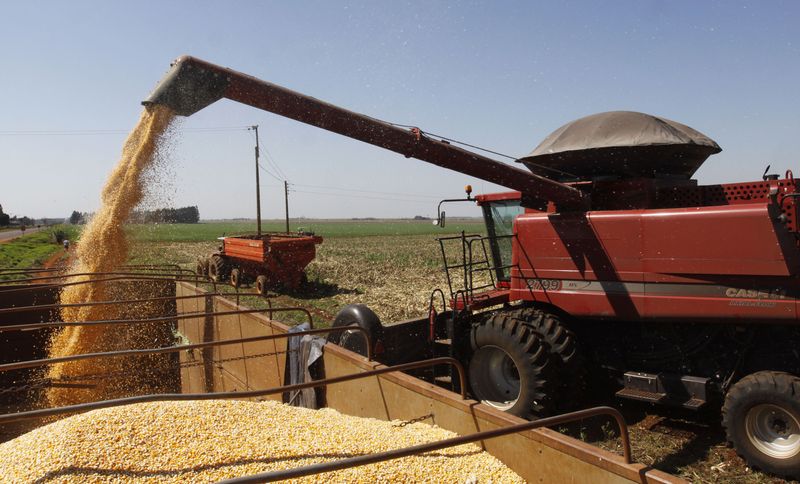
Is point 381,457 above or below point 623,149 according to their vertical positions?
below

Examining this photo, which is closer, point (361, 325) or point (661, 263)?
point (661, 263)

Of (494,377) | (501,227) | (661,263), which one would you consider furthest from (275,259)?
(661,263)

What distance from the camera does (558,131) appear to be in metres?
6.01

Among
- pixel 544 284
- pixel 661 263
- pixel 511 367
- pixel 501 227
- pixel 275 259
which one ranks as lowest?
pixel 511 367

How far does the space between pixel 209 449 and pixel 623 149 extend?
179 inches

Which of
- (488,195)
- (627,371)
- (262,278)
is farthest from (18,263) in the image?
(627,371)

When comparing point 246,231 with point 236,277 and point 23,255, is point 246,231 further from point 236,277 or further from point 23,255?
point 236,277

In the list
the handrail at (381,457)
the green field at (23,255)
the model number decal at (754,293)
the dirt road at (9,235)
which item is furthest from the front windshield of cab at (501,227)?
the dirt road at (9,235)

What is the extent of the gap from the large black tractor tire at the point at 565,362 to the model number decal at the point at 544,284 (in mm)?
415

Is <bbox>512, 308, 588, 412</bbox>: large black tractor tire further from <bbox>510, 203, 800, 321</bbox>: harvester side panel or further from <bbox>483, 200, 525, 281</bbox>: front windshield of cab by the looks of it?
<bbox>483, 200, 525, 281</bbox>: front windshield of cab

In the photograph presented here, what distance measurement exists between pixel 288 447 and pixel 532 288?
11.0ft

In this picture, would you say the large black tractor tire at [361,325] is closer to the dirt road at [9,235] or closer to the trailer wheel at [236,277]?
the trailer wheel at [236,277]

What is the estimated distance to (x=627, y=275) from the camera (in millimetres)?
4980

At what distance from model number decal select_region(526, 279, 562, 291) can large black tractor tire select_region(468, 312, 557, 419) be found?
1.57ft
